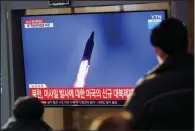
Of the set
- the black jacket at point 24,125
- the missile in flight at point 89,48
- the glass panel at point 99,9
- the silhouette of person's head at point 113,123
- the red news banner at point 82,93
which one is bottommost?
the black jacket at point 24,125

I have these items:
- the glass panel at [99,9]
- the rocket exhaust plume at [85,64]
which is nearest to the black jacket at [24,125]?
the rocket exhaust plume at [85,64]

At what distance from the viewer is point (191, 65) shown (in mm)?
2688

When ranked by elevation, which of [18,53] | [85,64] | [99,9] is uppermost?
[99,9]

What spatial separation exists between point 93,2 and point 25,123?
1554 millimetres

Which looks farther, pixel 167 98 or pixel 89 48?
pixel 89 48

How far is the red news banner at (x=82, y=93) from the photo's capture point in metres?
4.50

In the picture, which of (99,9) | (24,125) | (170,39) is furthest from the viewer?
(99,9)

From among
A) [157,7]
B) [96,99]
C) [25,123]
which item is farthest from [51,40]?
[25,123]

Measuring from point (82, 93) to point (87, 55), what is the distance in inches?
13.8

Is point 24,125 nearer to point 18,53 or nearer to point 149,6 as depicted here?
point 18,53

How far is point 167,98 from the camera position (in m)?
2.61

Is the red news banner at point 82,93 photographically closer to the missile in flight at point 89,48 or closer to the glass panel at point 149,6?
the missile in flight at point 89,48

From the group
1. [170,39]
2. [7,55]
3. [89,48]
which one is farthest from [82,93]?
[170,39]

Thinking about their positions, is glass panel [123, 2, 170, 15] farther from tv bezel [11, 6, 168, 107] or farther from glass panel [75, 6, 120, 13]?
tv bezel [11, 6, 168, 107]
